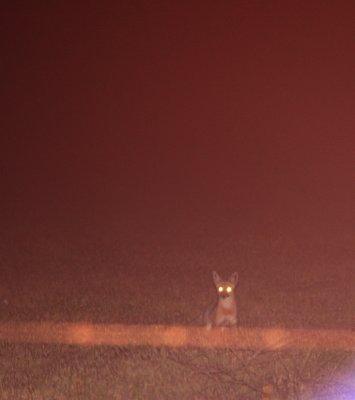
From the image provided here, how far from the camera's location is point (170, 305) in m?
10.0

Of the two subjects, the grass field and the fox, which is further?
the fox

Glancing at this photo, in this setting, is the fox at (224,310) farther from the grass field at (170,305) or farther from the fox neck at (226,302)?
the grass field at (170,305)

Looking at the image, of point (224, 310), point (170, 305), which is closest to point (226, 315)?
point (224, 310)

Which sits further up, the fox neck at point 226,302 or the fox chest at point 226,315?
the fox neck at point 226,302

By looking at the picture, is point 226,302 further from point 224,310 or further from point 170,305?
point 170,305

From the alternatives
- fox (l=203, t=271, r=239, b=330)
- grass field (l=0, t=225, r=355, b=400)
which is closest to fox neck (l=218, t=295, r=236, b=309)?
fox (l=203, t=271, r=239, b=330)

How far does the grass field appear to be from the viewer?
6.98 meters

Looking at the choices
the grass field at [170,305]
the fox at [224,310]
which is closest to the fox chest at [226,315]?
the fox at [224,310]

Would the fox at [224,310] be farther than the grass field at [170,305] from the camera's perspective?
Yes

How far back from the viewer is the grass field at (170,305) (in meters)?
6.98

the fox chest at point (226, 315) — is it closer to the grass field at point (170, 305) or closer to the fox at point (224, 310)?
the fox at point (224, 310)

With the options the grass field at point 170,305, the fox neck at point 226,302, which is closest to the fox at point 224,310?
the fox neck at point 226,302

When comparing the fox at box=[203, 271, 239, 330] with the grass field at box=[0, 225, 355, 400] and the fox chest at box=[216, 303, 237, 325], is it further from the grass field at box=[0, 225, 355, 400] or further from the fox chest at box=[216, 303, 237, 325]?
the grass field at box=[0, 225, 355, 400]

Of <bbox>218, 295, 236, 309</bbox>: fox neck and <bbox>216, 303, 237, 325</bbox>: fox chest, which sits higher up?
<bbox>218, 295, 236, 309</bbox>: fox neck
